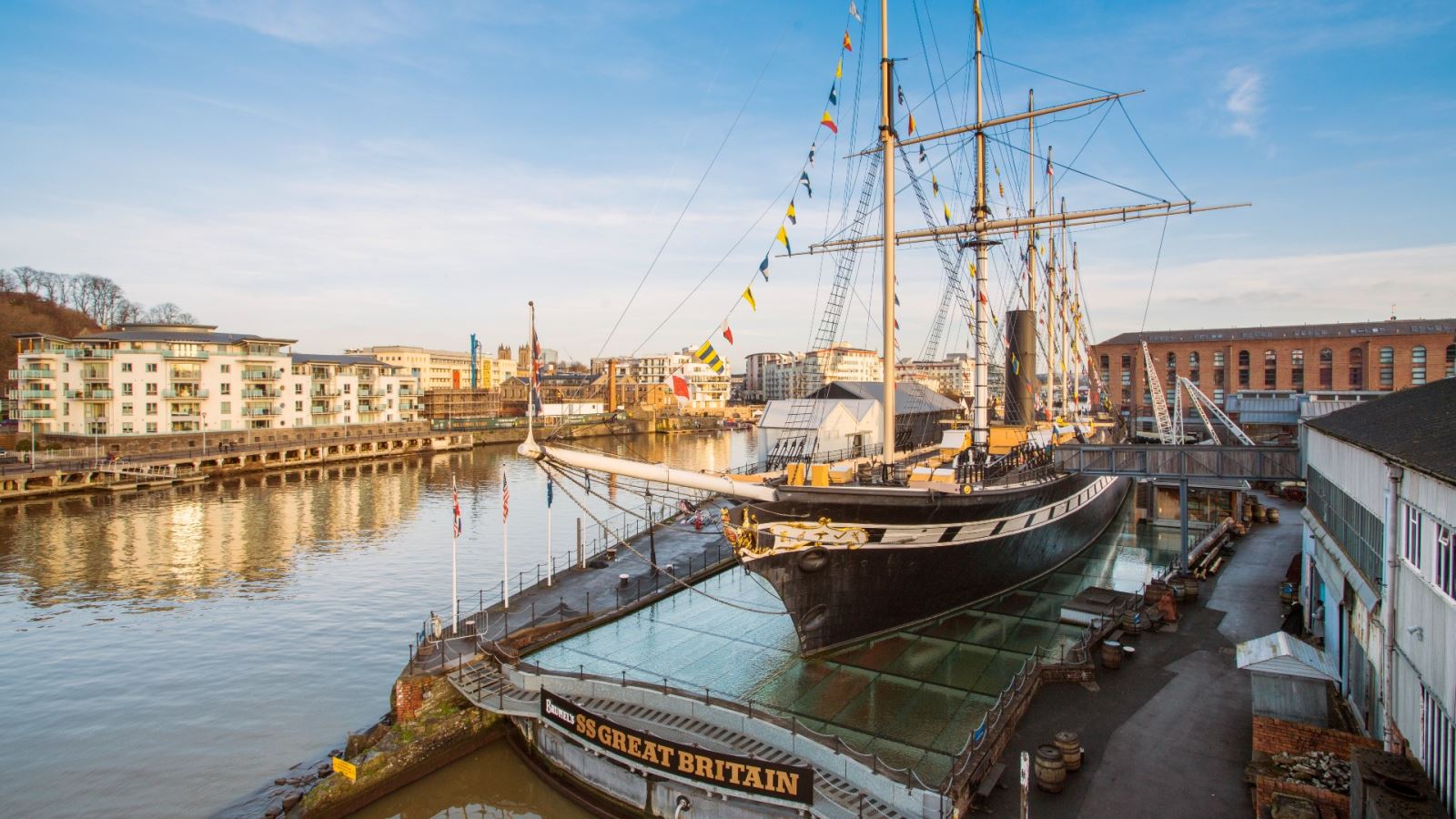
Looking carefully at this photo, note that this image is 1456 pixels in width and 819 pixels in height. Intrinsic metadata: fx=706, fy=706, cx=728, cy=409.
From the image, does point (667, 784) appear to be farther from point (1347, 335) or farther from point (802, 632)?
point (1347, 335)

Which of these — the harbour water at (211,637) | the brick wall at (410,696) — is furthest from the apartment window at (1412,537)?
the brick wall at (410,696)

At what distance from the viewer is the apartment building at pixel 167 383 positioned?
57.4m

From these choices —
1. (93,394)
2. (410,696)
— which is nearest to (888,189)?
(410,696)

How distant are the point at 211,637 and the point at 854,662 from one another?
18.9 m

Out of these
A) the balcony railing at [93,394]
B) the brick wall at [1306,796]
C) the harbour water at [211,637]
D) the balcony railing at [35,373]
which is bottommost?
the harbour water at [211,637]

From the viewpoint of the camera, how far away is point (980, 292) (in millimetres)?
22891

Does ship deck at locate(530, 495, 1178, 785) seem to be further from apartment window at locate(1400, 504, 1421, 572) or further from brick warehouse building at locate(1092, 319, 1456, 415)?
brick warehouse building at locate(1092, 319, 1456, 415)

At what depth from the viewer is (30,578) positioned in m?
26.7

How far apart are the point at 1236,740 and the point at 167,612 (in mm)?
28950

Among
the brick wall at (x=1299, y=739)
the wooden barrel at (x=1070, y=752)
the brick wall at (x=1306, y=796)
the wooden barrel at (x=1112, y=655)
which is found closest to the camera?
the brick wall at (x=1306, y=796)

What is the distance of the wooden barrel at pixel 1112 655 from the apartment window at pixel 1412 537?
612 centimetres

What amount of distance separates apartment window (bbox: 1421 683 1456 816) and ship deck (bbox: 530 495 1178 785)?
20.3 feet

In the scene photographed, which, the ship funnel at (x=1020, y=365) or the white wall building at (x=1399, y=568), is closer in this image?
the white wall building at (x=1399, y=568)

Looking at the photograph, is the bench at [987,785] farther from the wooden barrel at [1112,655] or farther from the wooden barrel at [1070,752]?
the wooden barrel at [1112,655]
